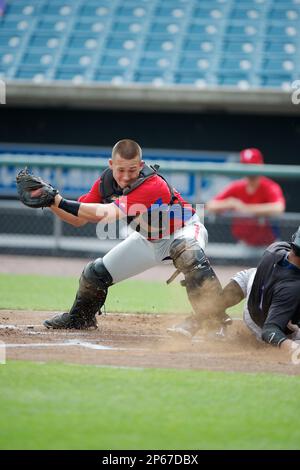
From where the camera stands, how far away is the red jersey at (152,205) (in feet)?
22.4

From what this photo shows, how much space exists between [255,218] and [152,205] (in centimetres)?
581

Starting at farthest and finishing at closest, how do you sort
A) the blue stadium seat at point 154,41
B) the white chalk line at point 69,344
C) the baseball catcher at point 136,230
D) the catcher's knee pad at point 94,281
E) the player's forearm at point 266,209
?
1. the blue stadium seat at point 154,41
2. the player's forearm at point 266,209
3. the catcher's knee pad at point 94,281
4. the baseball catcher at point 136,230
5. the white chalk line at point 69,344

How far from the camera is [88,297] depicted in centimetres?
711

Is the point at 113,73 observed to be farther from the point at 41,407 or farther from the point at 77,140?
the point at 41,407

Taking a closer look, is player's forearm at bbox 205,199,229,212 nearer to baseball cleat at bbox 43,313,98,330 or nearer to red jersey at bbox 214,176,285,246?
red jersey at bbox 214,176,285,246

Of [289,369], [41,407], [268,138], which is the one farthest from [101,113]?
[41,407]

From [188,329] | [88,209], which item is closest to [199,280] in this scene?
[188,329]

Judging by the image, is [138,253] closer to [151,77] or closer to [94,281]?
[94,281]

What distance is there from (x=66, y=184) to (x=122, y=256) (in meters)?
7.78

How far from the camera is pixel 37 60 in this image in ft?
51.3

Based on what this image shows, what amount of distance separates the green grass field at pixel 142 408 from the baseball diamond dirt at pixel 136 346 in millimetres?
296

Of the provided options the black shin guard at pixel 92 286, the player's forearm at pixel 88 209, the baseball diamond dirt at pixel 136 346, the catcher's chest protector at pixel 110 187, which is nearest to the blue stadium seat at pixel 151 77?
the baseball diamond dirt at pixel 136 346

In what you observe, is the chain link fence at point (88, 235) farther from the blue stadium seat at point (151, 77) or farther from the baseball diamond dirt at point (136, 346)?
the baseball diamond dirt at point (136, 346)
